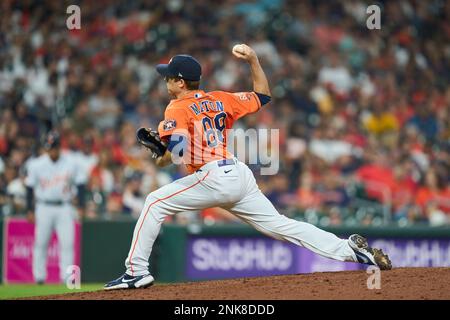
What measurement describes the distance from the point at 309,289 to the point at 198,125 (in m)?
1.55

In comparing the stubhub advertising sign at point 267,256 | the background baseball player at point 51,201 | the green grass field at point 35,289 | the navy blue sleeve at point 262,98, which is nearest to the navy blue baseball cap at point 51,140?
the background baseball player at point 51,201

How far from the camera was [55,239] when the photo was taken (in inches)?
531

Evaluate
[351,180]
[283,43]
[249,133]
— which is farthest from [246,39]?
[351,180]

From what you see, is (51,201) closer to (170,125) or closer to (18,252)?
(18,252)

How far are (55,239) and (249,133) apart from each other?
12.5 ft

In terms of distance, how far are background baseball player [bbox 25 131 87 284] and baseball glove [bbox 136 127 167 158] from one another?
215 inches

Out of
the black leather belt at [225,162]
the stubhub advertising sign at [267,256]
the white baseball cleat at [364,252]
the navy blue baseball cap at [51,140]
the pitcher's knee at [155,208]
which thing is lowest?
the stubhub advertising sign at [267,256]

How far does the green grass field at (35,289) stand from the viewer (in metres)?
10.8

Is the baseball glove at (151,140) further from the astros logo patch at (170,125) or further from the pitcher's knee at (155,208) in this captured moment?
the pitcher's knee at (155,208)

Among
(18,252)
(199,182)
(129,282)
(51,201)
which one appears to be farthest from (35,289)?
(199,182)

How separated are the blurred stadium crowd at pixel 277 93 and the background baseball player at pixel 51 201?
2.67 feet

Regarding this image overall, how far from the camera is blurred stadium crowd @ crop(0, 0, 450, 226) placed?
14.2m

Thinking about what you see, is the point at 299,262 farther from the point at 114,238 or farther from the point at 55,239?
the point at 55,239

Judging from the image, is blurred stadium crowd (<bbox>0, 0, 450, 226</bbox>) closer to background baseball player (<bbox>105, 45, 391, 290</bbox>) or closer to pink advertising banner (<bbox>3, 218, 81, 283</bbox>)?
pink advertising banner (<bbox>3, 218, 81, 283</bbox>)
